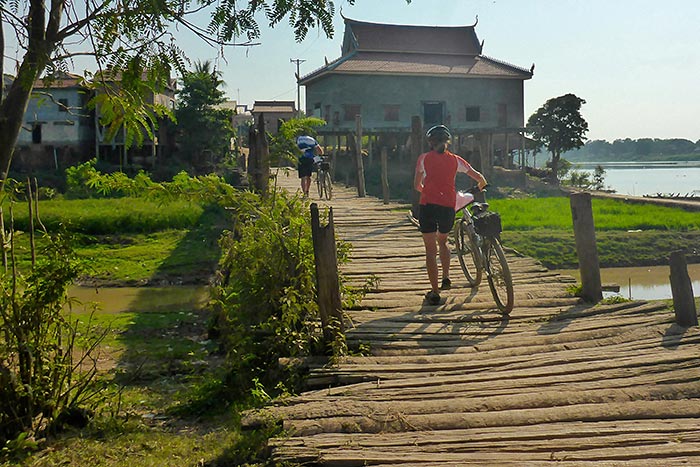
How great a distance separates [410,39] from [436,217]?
28.1 meters

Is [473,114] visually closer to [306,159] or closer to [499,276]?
[306,159]

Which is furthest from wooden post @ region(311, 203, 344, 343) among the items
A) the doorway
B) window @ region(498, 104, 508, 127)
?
window @ region(498, 104, 508, 127)

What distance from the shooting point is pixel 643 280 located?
15594 mm

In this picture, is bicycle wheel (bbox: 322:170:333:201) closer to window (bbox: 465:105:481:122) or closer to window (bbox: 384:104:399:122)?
window (bbox: 384:104:399:122)

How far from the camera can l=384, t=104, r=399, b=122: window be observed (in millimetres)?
31859

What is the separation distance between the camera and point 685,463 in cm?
333

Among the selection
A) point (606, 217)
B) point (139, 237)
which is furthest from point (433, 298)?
point (606, 217)

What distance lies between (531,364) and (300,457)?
1.80 m

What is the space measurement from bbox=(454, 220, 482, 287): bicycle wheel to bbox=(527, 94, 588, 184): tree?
3068cm

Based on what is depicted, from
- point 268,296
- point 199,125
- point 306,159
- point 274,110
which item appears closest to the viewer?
point 268,296

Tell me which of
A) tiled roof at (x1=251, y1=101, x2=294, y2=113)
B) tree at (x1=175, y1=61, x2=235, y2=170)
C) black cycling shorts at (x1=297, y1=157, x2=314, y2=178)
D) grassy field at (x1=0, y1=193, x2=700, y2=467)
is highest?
tiled roof at (x1=251, y1=101, x2=294, y2=113)

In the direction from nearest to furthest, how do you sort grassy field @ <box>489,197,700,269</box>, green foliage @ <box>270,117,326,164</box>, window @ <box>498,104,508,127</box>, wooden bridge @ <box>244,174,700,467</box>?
wooden bridge @ <box>244,174,700,467</box>
green foliage @ <box>270,117,326,164</box>
grassy field @ <box>489,197,700,269</box>
window @ <box>498,104,508,127</box>

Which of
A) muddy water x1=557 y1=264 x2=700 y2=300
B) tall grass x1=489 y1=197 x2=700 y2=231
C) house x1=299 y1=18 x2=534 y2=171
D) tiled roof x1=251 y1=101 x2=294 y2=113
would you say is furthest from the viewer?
tiled roof x1=251 y1=101 x2=294 y2=113

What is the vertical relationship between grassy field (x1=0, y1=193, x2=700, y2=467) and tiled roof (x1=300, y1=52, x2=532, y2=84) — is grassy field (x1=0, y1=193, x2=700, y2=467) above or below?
below
